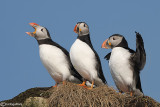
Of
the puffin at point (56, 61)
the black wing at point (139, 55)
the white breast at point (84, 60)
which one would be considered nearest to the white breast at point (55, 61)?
the puffin at point (56, 61)

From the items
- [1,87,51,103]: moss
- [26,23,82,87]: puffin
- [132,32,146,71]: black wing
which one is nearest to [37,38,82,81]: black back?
[26,23,82,87]: puffin

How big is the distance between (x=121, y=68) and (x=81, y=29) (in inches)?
56.8

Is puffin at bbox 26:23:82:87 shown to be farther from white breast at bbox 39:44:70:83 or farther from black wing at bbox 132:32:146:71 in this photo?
black wing at bbox 132:32:146:71

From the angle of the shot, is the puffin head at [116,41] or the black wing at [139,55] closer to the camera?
the black wing at [139,55]

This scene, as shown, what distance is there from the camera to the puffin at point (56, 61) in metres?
9.33

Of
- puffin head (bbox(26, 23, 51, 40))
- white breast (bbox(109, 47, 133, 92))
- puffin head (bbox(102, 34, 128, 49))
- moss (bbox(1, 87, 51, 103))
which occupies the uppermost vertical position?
puffin head (bbox(26, 23, 51, 40))

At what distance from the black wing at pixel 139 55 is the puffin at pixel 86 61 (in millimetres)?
894

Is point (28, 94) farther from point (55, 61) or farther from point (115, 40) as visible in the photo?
point (115, 40)

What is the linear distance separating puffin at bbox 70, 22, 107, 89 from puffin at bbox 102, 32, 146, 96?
15.1 inches

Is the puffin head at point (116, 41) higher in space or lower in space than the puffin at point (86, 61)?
higher

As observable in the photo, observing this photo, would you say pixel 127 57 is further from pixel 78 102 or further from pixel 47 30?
pixel 47 30

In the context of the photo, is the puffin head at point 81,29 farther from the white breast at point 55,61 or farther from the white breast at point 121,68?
the white breast at point 121,68

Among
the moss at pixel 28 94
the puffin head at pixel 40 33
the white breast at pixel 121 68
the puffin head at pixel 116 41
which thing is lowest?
the moss at pixel 28 94

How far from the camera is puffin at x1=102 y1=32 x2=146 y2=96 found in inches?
335
